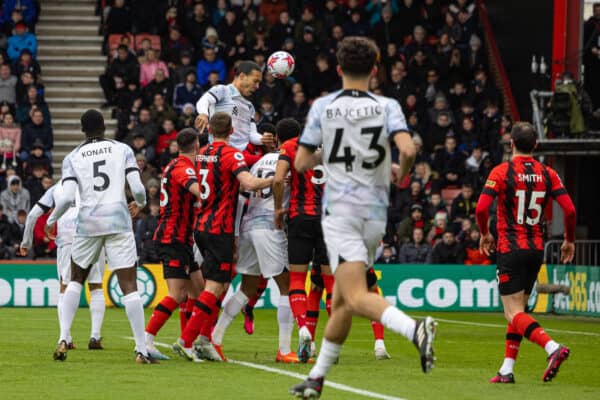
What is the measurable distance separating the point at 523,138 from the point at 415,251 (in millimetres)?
13411

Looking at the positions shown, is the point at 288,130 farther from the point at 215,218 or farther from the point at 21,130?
the point at 21,130

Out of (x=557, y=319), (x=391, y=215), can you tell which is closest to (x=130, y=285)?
(x=557, y=319)

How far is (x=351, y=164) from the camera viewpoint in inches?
340

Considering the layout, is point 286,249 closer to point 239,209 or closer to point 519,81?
point 239,209

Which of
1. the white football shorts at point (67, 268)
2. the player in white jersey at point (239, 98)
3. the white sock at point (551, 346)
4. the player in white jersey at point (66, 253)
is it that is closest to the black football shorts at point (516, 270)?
the white sock at point (551, 346)

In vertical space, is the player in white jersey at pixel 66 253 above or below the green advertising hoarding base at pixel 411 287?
above

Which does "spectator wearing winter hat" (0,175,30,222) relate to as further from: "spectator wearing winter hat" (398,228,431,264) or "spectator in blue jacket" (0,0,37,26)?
"spectator wearing winter hat" (398,228,431,264)

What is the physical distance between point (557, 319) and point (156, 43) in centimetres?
1274

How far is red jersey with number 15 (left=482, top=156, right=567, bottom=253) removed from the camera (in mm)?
11031

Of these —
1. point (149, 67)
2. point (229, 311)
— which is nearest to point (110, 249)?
point (229, 311)

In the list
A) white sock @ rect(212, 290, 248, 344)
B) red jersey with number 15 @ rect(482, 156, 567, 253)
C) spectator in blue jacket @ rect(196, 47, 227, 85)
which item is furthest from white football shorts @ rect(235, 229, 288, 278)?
spectator in blue jacket @ rect(196, 47, 227, 85)

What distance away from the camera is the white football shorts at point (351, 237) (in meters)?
8.45

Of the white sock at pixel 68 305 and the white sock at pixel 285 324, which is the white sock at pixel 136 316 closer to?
the white sock at pixel 68 305

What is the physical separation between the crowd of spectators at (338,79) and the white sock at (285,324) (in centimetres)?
1141
